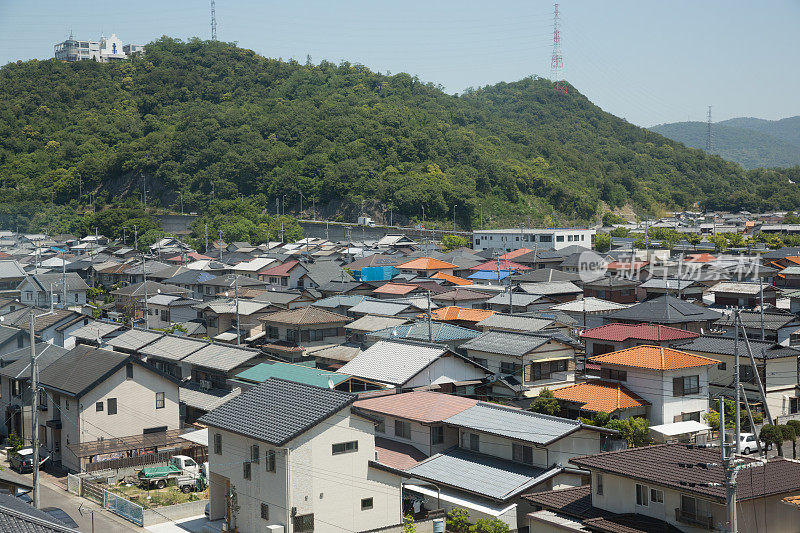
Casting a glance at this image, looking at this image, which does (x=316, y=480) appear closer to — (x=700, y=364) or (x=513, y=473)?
(x=513, y=473)

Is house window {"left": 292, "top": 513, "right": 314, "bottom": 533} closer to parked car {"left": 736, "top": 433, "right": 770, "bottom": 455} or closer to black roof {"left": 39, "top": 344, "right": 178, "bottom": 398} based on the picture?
black roof {"left": 39, "top": 344, "right": 178, "bottom": 398}

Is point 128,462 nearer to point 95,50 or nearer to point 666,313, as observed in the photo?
point 666,313

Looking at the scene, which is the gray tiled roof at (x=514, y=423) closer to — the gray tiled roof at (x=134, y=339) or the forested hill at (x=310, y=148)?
the gray tiled roof at (x=134, y=339)

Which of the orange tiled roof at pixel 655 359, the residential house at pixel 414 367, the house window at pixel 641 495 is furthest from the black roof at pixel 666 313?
the house window at pixel 641 495

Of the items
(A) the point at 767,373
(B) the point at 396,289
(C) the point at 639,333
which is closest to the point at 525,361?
(C) the point at 639,333

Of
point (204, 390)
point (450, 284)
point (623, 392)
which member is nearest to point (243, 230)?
point (450, 284)

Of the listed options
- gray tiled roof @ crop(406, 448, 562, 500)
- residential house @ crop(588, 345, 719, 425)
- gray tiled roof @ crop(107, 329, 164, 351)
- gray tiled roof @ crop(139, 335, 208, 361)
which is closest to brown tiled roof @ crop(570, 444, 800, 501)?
gray tiled roof @ crop(406, 448, 562, 500)
